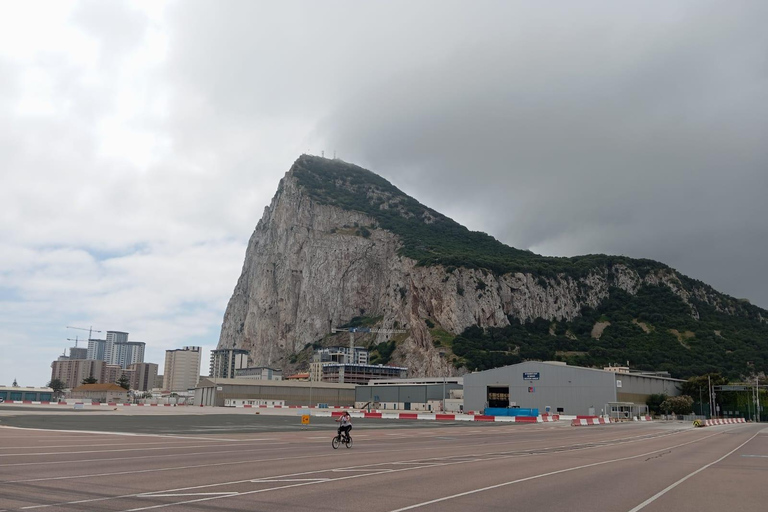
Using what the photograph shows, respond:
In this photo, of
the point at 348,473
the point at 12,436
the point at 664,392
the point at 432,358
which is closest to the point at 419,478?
the point at 348,473

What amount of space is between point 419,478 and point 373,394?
5065 inches

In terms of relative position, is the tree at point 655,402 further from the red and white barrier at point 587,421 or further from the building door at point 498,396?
the red and white barrier at point 587,421

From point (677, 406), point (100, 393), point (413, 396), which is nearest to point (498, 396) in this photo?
point (413, 396)

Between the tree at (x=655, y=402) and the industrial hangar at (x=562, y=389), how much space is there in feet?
3.27

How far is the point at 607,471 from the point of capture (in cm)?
2006

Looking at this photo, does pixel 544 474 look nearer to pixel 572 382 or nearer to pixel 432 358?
pixel 572 382

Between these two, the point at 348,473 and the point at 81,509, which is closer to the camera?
the point at 81,509

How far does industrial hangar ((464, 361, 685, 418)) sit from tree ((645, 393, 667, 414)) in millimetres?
996

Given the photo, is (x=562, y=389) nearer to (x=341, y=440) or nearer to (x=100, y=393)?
(x=341, y=440)

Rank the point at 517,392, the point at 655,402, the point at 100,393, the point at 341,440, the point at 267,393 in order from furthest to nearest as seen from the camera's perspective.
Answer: the point at 100,393 < the point at 267,393 < the point at 655,402 < the point at 517,392 < the point at 341,440

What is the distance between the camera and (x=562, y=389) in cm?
9925

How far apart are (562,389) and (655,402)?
20.1 m

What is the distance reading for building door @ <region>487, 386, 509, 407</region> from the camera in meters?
109

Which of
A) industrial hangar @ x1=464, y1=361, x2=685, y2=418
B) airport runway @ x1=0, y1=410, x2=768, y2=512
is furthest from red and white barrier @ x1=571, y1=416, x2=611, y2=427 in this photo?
airport runway @ x1=0, y1=410, x2=768, y2=512
